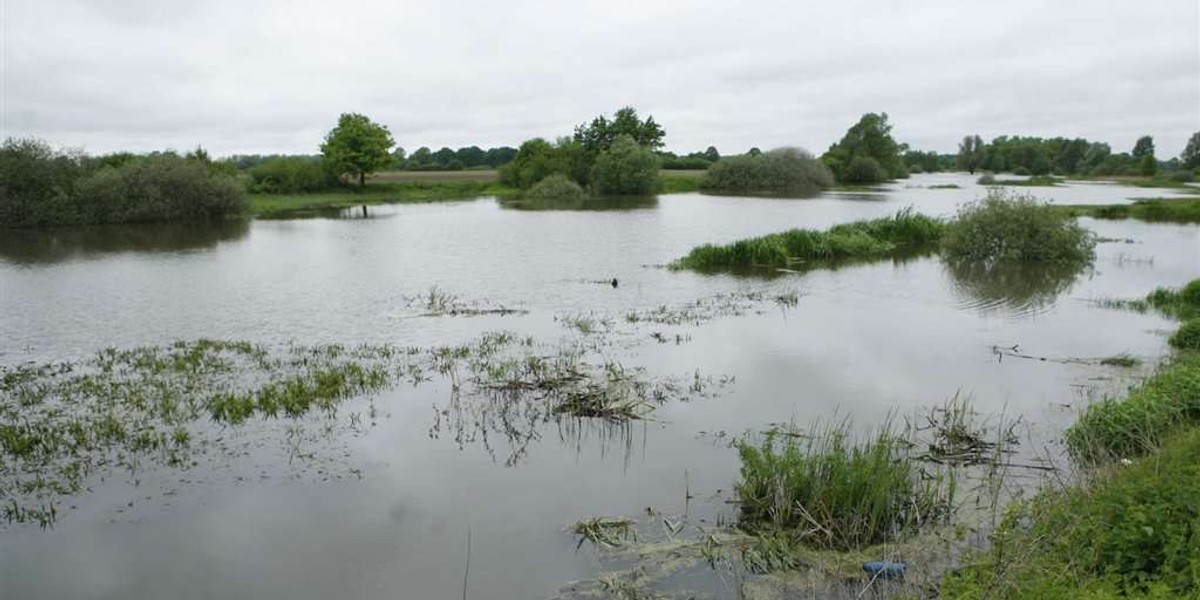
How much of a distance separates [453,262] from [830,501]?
992 inches

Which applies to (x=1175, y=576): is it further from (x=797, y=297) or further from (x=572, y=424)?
(x=797, y=297)

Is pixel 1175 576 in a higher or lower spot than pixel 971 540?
higher

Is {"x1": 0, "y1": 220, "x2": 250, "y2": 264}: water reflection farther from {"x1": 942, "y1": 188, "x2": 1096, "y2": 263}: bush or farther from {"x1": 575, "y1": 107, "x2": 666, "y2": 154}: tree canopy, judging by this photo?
{"x1": 575, "y1": 107, "x2": 666, "y2": 154}: tree canopy

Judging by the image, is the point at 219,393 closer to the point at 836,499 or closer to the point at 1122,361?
the point at 836,499

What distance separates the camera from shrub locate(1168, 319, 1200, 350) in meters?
15.9

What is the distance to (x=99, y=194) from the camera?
49188 millimetres

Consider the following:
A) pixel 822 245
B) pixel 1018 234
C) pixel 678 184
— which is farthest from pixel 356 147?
pixel 1018 234

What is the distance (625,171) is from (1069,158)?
113 metres

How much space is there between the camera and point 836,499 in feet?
27.0

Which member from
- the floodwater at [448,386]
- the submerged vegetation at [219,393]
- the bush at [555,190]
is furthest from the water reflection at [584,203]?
the submerged vegetation at [219,393]

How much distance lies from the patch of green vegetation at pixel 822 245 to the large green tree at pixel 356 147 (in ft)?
192

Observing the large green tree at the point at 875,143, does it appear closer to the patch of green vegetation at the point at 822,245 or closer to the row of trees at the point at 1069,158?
the row of trees at the point at 1069,158

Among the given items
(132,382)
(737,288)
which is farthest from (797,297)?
(132,382)

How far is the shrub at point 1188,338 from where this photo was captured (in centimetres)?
1588
